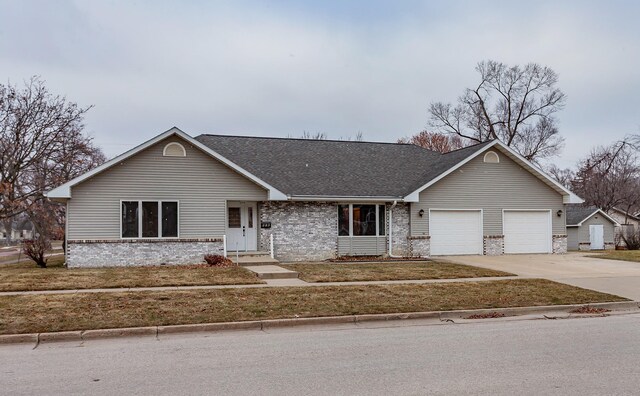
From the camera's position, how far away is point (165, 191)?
66.8ft

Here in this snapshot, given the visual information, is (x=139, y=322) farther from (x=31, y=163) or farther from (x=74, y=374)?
(x=31, y=163)

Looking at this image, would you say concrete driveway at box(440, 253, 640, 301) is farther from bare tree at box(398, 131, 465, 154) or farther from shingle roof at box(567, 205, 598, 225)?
bare tree at box(398, 131, 465, 154)

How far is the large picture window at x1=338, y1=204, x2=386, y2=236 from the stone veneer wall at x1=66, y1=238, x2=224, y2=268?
204 inches

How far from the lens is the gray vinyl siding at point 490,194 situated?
78.3ft

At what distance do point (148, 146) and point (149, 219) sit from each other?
2.63m

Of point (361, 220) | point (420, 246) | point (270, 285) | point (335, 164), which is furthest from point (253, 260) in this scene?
point (420, 246)

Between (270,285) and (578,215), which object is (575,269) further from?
(578,215)

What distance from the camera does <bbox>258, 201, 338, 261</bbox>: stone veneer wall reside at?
864 inches

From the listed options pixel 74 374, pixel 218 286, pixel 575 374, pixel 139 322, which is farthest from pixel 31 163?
pixel 575 374

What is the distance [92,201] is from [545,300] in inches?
589

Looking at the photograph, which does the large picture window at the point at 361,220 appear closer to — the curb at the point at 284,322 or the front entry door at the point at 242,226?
the front entry door at the point at 242,226

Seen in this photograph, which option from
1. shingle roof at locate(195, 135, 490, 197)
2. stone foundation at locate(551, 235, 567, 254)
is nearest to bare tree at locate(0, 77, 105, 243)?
shingle roof at locate(195, 135, 490, 197)

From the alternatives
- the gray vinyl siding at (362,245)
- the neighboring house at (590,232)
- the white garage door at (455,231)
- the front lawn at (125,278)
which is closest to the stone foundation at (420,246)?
the white garage door at (455,231)

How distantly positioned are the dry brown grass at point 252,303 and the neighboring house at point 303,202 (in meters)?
7.98
